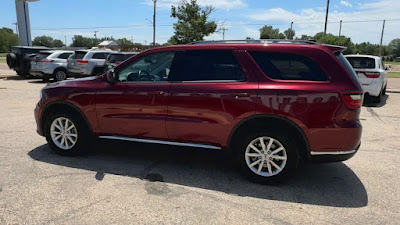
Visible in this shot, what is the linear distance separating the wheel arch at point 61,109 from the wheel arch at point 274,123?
2264 millimetres

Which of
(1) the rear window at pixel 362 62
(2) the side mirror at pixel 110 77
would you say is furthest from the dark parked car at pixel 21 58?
(1) the rear window at pixel 362 62

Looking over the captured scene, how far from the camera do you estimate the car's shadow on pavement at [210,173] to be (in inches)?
144

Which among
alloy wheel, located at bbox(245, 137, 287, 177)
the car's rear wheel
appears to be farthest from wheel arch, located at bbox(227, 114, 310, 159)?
the car's rear wheel

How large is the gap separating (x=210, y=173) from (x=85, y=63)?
517 inches

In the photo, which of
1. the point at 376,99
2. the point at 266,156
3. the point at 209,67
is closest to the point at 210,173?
the point at 266,156

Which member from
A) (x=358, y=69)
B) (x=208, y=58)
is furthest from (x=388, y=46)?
(x=208, y=58)

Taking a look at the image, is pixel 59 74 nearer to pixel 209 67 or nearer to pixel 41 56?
pixel 41 56

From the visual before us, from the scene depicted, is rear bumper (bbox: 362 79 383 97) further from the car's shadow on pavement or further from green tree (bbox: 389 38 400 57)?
green tree (bbox: 389 38 400 57)

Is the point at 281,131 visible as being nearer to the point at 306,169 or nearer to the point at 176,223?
the point at 306,169

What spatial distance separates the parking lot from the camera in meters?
3.11

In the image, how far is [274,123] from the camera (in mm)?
3742

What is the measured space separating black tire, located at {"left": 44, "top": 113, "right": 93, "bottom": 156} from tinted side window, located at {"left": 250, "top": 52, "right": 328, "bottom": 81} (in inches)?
105

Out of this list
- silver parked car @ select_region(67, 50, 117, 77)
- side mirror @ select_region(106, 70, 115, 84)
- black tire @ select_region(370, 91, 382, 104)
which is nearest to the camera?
side mirror @ select_region(106, 70, 115, 84)

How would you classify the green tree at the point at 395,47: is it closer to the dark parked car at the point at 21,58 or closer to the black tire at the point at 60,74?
the black tire at the point at 60,74
